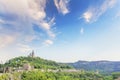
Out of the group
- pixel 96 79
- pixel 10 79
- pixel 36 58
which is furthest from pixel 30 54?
pixel 10 79

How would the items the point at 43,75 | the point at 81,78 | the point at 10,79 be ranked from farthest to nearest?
the point at 81,78 < the point at 43,75 < the point at 10,79

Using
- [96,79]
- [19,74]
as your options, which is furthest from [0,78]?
[96,79]

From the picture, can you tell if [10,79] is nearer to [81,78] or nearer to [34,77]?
[34,77]

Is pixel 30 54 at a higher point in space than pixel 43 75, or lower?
higher

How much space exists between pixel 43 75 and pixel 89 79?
19.9 meters

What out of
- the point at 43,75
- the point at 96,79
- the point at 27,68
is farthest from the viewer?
the point at 96,79

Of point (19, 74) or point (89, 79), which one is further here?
point (89, 79)

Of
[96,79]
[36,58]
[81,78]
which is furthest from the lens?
[36,58]

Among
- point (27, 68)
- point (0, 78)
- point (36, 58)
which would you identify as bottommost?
point (0, 78)

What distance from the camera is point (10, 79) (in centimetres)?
4728

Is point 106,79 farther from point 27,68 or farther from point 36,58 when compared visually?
point 36,58

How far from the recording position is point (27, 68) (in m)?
66.8

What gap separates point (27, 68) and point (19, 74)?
12501 mm

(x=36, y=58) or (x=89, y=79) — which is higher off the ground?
(x=36, y=58)
